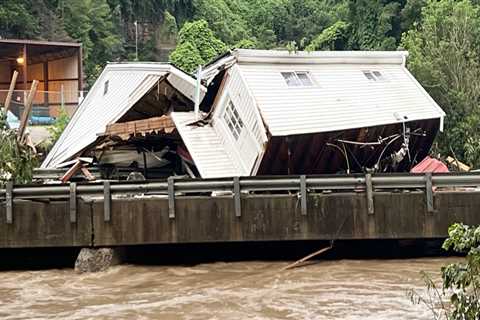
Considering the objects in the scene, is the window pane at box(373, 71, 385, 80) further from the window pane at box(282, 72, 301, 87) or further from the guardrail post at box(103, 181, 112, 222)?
the guardrail post at box(103, 181, 112, 222)

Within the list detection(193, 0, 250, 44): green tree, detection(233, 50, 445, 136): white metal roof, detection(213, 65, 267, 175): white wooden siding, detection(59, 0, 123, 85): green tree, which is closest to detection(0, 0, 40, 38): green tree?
detection(59, 0, 123, 85): green tree

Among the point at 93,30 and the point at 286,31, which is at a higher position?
the point at 286,31

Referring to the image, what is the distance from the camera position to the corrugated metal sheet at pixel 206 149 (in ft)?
55.4

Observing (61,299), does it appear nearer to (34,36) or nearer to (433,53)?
(433,53)

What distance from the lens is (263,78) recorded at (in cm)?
1681

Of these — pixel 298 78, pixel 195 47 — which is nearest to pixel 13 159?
pixel 298 78

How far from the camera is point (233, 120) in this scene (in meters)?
17.4

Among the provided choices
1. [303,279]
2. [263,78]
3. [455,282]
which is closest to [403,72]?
[263,78]

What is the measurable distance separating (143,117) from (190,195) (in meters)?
8.03

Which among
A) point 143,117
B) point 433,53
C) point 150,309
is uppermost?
point 433,53

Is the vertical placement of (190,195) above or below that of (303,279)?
above

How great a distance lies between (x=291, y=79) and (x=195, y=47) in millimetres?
27490

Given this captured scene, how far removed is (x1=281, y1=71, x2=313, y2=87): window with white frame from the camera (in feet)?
56.7

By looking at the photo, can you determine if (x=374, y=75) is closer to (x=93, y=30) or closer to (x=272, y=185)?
(x=272, y=185)
